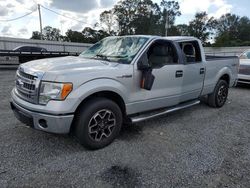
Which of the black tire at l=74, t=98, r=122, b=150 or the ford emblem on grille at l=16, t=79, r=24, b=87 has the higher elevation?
the ford emblem on grille at l=16, t=79, r=24, b=87

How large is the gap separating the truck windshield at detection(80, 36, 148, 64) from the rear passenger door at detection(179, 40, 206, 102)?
1.22 meters

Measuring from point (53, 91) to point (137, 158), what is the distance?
1523 mm

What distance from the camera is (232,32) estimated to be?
8738cm

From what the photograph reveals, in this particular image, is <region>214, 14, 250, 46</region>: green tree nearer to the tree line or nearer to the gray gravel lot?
the tree line

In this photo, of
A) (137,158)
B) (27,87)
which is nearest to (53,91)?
(27,87)

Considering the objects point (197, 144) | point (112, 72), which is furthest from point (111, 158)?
point (197, 144)

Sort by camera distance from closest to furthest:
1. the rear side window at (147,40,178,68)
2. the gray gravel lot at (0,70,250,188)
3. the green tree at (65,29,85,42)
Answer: the gray gravel lot at (0,70,250,188)
the rear side window at (147,40,178,68)
the green tree at (65,29,85,42)

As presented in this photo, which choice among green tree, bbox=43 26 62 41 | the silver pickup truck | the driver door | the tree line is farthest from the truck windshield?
green tree, bbox=43 26 62 41

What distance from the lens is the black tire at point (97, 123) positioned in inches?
125

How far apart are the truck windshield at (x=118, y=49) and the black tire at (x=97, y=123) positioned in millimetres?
869

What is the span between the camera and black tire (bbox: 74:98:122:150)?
10.4ft

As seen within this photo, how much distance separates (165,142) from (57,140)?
6.00ft

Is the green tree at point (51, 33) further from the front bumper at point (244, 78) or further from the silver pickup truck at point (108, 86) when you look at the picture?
the silver pickup truck at point (108, 86)

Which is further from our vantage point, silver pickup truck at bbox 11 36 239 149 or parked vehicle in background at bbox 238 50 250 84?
parked vehicle in background at bbox 238 50 250 84
